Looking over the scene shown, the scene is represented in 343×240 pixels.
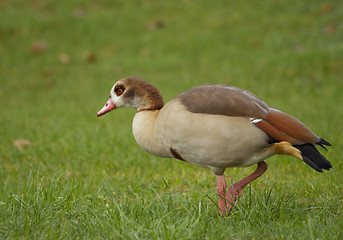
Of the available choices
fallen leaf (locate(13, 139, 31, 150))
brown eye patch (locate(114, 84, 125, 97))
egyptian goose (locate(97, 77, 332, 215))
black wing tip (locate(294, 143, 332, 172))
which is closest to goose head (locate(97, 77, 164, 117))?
brown eye patch (locate(114, 84, 125, 97))

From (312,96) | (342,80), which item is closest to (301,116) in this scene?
(312,96)

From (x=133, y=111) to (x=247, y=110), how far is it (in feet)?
17.5

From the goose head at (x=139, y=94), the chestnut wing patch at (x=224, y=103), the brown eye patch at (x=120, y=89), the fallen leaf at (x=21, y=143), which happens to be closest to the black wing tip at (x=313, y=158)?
the chestnut wing patch at (x=224, y=103)

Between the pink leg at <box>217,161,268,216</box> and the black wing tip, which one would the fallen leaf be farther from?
the black wing tip

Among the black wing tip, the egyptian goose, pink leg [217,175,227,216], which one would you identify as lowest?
pink leg [217,175,227,216]

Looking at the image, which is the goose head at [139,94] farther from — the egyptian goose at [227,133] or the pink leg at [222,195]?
the pink leg at [222,195]

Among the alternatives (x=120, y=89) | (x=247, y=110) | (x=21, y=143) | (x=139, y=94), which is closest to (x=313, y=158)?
(x=247, y=110)

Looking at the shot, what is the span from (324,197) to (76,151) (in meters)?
3.28

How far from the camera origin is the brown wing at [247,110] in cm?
308

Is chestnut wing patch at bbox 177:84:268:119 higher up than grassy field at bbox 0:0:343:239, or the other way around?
chestnut wing patch at bbox 177:84:268:119

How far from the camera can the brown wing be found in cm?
308

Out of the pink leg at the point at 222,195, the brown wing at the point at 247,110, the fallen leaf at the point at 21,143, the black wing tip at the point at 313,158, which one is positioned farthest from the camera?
the fallen leaf at the point at 21,143

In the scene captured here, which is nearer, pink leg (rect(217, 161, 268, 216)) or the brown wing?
the brown wing

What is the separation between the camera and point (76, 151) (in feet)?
18.8
